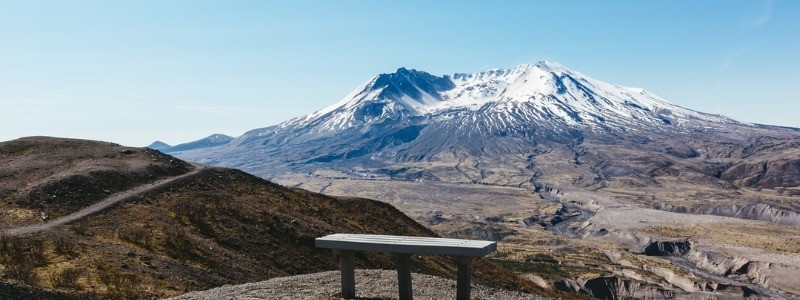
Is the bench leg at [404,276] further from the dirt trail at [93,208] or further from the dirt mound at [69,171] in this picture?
the dirt mound at [69,171]

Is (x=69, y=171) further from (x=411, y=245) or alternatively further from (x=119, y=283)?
(x=411, y=245)

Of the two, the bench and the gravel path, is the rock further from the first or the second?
the bench

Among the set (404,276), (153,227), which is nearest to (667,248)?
(153,227)

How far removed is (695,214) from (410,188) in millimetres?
82995

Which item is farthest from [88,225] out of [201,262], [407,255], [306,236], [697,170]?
[697,170]

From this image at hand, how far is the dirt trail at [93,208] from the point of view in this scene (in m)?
21.4

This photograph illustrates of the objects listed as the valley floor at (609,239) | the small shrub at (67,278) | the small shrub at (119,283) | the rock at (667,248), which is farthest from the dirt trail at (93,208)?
the rock at (667,248)

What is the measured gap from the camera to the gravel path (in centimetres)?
1572

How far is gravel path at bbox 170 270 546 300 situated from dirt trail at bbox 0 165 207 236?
9.43 metres

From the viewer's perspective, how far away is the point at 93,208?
25.3 metres

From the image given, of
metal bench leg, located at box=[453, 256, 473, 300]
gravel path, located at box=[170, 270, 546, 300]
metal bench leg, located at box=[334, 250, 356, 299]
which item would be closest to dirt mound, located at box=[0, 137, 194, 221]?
gravel path, located at box=[170, 270, 546, 300]

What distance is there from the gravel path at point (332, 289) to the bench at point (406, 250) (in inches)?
36.5

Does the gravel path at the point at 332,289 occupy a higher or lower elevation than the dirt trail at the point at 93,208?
lower

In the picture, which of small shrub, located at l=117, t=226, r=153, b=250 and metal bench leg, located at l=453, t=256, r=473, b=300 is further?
small shrub, located at l=117, t=226, r=153, b=250
